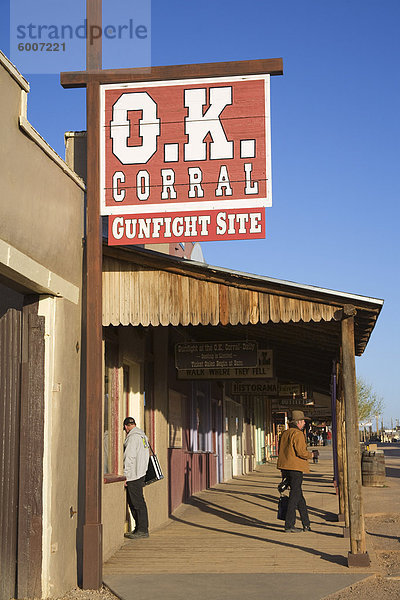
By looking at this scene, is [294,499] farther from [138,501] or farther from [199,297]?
[199,297]

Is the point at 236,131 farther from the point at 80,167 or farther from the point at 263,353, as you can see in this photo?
the point at 263,353

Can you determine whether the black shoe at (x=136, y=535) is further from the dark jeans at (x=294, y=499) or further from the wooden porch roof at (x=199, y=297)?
the wooden porch roof at (x=199, y=297)

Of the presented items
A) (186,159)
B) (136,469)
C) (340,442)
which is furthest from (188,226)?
(340,442)

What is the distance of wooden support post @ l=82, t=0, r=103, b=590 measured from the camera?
751 centimetres

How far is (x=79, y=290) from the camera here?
27.5 ft

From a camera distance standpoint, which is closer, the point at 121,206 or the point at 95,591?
the point at 95,591

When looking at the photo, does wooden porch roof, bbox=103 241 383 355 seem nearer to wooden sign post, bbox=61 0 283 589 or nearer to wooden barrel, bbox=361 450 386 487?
wooden sign post, bbox=61 0 283 589

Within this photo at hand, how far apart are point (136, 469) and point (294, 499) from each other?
7.61ft

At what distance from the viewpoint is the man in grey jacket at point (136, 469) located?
10242mm

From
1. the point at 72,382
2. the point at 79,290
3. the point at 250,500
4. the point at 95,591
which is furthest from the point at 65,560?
the point at 250,500

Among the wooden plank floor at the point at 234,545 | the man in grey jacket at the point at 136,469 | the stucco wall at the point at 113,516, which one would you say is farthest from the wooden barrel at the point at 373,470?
the stucco wall at the point at 113,516

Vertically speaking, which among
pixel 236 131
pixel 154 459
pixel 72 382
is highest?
pixel 236 131

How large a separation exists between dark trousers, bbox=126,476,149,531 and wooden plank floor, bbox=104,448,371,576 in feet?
0.73

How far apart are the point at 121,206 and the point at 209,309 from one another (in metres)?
1.55
